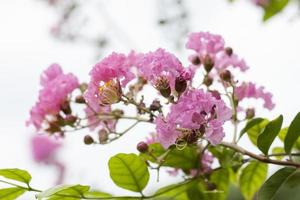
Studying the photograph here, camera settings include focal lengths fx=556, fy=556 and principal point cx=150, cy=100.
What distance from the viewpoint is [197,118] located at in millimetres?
944

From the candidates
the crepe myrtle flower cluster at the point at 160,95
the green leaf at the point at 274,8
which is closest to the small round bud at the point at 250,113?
the crepe myrtle flower cluster at the point at 160,95

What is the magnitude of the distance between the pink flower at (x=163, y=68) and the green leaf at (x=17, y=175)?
0.29 meters

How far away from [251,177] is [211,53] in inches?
12.6

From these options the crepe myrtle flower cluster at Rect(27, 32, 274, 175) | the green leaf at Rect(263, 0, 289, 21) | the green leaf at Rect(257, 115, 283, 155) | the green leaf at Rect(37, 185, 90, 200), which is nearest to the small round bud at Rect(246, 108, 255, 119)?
the crepe myrtle flower cluster at Rect(27, 32, 274, 175)

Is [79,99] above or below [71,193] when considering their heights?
above

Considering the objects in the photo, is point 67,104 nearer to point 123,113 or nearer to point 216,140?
point 123,113

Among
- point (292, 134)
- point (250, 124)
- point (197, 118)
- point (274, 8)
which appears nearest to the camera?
point (197, 118)

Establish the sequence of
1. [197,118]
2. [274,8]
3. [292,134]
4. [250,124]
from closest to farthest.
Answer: [197,118] < [292,134] < [250,124] < [274,8]

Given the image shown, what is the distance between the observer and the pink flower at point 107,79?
1.07 m

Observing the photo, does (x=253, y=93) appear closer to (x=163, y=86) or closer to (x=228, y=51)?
(x=228, y=51)

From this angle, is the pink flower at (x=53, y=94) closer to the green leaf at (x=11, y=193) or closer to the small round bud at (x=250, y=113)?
Result: the green leaf at (x=11, y=193)

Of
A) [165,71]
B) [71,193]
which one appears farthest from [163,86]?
[71,193]

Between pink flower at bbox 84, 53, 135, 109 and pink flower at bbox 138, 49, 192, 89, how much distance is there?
89 mm

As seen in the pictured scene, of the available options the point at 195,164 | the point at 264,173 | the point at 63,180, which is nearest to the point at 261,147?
the point at 195,164
